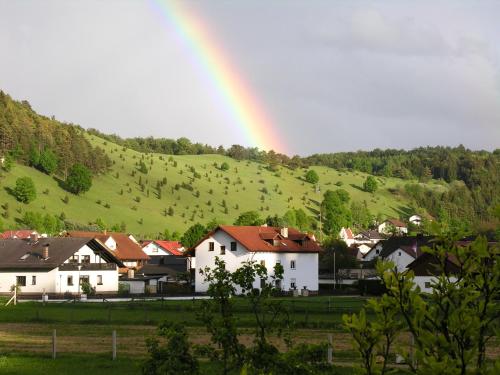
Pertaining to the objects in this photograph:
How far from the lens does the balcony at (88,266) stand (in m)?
78.3

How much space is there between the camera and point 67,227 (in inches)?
5974

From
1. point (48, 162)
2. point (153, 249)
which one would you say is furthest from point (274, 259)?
point (48, 162)

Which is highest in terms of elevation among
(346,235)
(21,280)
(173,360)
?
(346,235)

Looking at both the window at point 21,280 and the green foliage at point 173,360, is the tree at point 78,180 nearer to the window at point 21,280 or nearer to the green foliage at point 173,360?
the window at point 21,280

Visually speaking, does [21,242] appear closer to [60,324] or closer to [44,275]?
[44,275]

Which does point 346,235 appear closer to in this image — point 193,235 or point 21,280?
point 193,235

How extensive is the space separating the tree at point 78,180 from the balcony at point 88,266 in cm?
9049

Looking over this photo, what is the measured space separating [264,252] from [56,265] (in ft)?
70.3

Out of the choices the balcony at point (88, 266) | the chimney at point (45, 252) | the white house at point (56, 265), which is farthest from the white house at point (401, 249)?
the chimney at point (45, 252)

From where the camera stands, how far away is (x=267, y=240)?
87500mm

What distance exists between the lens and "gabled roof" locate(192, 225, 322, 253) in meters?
85.2

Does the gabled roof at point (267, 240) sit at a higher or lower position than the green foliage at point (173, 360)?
higher

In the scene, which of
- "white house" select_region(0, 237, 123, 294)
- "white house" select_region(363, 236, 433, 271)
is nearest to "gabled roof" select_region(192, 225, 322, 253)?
"white house" select_region(363, 236, 433, 271)

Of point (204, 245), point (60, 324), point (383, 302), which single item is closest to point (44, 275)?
point (204, 245)
